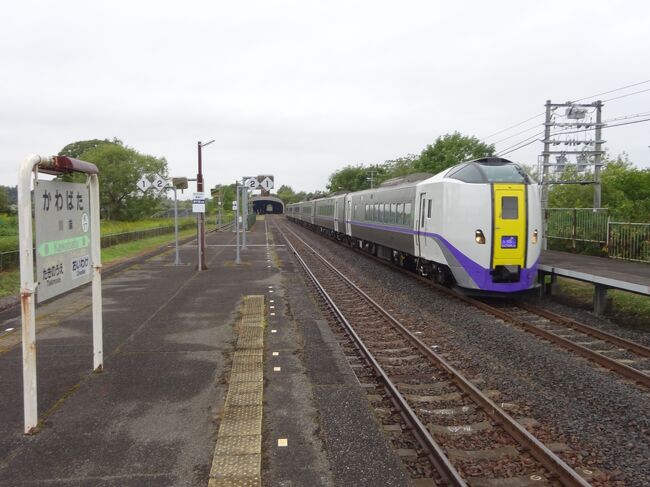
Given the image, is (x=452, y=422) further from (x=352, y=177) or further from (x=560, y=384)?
(x=352, y=177)

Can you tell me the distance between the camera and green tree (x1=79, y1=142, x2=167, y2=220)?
44.7 m

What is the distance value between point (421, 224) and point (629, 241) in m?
5.71

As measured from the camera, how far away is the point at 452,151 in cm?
3931

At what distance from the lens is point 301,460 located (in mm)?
4062

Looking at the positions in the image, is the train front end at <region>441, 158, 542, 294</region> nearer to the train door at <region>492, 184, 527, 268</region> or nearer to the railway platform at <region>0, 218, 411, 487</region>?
the train door at <region>492, 184, 527, 268</region>

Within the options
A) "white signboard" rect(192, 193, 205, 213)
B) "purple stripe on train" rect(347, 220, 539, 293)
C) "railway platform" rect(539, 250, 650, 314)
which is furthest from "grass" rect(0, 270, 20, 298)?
"railway platform" rect(539, 250, 650, 314)

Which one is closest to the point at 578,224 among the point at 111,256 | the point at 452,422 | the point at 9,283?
the point at 452,422

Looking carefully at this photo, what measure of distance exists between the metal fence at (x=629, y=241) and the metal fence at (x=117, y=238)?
16569 millimetres

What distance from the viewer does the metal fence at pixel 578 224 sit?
14664 mm

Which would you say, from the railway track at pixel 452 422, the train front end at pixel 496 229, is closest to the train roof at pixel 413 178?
the train front end at pixel 496 229

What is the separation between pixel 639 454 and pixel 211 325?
643 cm

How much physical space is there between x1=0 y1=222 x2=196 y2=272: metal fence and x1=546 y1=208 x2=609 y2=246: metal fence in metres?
16.6

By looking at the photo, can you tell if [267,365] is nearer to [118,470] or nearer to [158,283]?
[118,470]

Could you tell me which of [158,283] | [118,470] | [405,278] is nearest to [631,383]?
[118,470]
